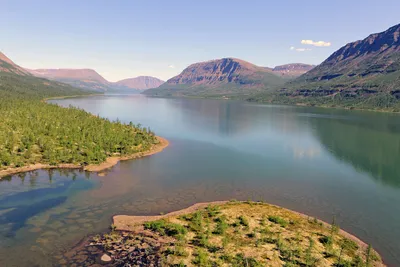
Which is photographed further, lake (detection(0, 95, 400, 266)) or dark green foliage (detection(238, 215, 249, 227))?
dark green foliage (detection(238, 215, 249, 227))

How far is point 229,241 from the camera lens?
3597cm

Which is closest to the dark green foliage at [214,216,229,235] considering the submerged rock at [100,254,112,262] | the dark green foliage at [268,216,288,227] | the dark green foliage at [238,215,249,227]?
the dark green foliage at [238,215,249,227]

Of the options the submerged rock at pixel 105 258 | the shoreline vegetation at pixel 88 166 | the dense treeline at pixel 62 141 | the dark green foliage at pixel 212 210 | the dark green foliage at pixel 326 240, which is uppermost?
the dense treeline at pixel 62 141

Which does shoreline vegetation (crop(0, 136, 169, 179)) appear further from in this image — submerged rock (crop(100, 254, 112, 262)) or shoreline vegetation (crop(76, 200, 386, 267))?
submerged rock (crop(100, 254, 112, 262))

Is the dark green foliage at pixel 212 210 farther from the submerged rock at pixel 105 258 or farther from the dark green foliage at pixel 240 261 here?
the submerged rock at pixel 105 258

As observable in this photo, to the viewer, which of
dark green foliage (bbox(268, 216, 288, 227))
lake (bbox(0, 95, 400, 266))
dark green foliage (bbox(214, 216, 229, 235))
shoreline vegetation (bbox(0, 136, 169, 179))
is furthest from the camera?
shoreline vegetation (bbox(0, 136, 169, 179))

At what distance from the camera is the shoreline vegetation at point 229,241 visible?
32.1 m

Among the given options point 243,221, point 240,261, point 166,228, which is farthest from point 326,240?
point 166,228

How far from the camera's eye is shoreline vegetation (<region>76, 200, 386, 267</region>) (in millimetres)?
32062

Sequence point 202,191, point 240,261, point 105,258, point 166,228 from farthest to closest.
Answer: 1. point 202,191
2. point 166,228
3. point 105,258
4. point 240,261

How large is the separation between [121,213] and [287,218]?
26.5m

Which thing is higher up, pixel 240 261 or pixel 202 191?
pixel 240 261

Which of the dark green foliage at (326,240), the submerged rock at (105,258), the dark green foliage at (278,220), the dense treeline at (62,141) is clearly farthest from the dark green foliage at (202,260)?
the dense treeline at (62,141)

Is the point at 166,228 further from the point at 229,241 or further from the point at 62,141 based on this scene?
the point at 62,141
